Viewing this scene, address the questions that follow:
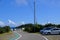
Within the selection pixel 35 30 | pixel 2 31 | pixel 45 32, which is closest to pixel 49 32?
pixel 45 32

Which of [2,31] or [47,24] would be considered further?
[47,24]

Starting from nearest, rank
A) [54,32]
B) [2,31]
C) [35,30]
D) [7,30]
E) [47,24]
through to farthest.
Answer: [54,32]
[2,31]
[7,30]
[35,30]
[47,24]

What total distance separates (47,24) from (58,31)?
27.7m

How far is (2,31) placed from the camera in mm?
51250

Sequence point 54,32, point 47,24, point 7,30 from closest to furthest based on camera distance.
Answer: point 54,32
point 7,30
point 47,24

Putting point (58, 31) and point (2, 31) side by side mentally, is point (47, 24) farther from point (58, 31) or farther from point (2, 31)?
point (58, 31)

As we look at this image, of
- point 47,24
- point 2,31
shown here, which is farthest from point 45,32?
point 47,24

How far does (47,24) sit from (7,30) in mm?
19101

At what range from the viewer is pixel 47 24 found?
A: 69.9m

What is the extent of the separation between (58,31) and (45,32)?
9.70ft

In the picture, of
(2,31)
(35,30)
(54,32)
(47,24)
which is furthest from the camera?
(47,24)

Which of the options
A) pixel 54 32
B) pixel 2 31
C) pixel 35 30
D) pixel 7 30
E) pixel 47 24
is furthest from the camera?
pixel 47 24

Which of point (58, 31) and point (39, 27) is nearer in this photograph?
point (58, 31)

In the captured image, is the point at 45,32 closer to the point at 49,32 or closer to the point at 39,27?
the point at 49,32
